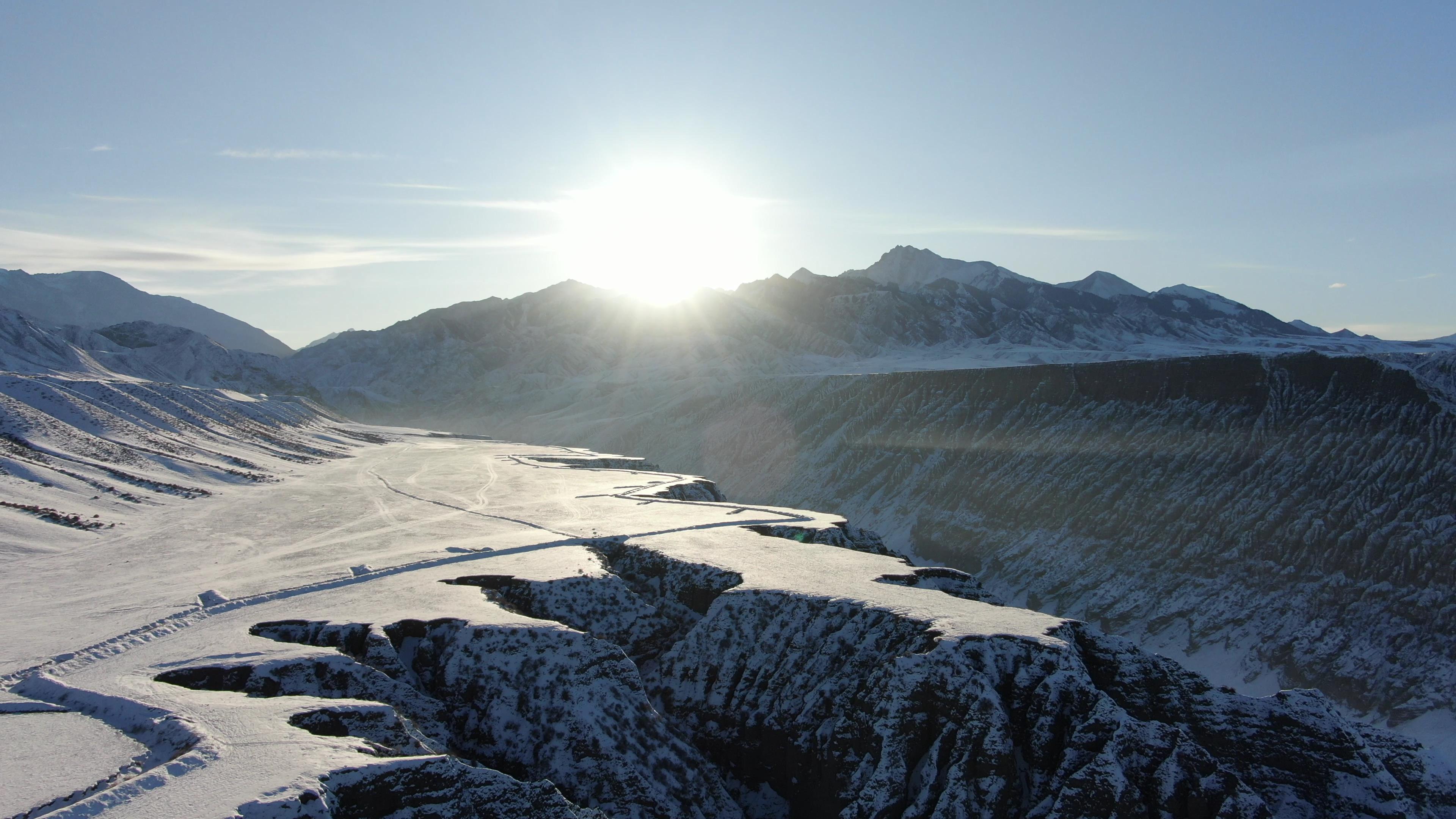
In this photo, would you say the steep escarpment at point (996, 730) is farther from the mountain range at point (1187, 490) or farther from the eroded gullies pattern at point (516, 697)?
the mountain range at point (1187, 490)

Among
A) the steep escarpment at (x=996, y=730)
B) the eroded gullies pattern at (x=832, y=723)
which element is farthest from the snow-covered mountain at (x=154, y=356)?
the steep escarpment at (x=996, y=730)

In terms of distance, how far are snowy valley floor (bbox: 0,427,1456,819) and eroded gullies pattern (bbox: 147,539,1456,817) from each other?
0.06 meters

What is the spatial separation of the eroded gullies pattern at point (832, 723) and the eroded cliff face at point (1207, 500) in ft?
98.5

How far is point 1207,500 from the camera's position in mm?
56125

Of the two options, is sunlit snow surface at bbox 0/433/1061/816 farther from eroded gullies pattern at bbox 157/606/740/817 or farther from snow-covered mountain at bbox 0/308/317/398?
snow-covered mountain at bbox 0/308/317/398

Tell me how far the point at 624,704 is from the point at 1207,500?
51.1m

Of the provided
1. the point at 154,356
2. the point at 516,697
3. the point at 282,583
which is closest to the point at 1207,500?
the point at 516,697

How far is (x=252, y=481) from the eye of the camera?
5941 centimetres

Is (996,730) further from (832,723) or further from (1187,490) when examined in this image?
(1187,490)

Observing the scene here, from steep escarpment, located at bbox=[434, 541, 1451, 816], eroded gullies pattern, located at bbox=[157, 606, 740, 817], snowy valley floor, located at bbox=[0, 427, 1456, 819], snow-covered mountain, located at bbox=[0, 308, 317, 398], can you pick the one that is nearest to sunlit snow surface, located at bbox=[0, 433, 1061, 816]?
snowy valley floor, located at bbox=[0, 427, 1456, 819]

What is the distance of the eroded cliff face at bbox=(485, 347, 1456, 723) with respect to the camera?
43938mm

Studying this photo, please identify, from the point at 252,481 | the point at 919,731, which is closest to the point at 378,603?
the point at 919,731

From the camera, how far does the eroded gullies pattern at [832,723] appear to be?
53.7 ft

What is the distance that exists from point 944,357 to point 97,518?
176m
